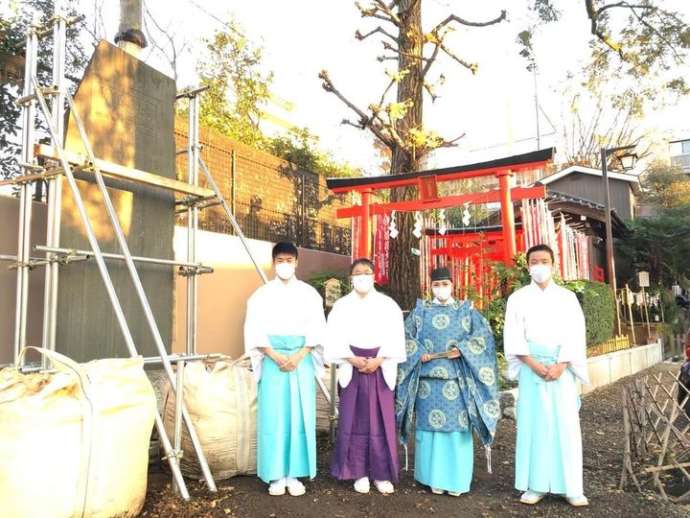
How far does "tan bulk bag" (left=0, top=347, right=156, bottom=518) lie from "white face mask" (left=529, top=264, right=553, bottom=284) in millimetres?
2720

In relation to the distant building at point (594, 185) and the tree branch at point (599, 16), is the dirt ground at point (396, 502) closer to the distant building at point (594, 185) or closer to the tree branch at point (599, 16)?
the tree branch at point (599, 16)

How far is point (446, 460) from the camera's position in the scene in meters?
3.97

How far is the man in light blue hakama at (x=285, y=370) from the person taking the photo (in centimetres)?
386

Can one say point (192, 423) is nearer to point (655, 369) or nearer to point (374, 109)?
point (374, 109)

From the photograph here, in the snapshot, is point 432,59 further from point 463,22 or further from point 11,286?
point 11,286

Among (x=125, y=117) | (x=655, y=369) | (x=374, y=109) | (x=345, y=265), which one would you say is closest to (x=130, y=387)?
(x=125, y=117)

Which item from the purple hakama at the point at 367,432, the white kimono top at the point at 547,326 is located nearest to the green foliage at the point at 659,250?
the white kimono top at the point at 547,326

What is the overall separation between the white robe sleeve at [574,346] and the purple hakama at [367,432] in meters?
1.27

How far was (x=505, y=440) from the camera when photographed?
5539mm

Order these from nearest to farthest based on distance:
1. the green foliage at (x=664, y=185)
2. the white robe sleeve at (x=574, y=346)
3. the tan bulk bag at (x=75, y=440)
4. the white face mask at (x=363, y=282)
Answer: the tan bulk bag at (x=75, y=440)
the white robe sleeve at (x=574, y=346)
the white face mask at (x=363, y=282)
the green foliage at (x=664, y=185)

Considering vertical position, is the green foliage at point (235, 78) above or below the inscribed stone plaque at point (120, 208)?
above

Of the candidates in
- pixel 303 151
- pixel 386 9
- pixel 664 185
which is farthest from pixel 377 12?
pixel 664 185

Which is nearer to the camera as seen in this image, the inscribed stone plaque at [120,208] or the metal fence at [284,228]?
the inscribed stone plaque at [120,208]

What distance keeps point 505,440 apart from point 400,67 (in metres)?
6.24
